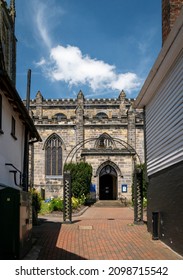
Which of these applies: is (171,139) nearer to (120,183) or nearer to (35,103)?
(120,183)

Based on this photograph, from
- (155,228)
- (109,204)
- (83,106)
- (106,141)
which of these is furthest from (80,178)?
(155,228)

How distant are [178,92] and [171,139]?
1570 mm

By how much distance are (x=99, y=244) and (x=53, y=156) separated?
29.6 m

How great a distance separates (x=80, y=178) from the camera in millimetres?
34500

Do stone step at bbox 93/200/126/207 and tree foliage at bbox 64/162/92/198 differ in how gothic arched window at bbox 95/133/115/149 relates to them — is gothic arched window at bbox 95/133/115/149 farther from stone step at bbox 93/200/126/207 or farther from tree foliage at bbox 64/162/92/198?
stone step at bbox 93/200/126/207

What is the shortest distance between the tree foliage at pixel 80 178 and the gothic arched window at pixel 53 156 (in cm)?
571

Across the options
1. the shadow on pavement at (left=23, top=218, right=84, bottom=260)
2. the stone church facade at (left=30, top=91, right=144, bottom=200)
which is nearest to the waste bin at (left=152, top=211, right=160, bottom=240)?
the shadow on pavement at (left=23, top=218, right=84, bottom=260)

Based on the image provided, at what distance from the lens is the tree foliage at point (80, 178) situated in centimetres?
3431

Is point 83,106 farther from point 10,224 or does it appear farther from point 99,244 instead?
point 10,224

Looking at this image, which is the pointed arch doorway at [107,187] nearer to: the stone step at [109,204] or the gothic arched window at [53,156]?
the stone step at [109,204]

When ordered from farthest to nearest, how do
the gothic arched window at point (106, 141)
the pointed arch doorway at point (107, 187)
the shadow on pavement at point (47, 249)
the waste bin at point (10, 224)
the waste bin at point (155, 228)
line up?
1. the pointed arch doorway at point (107, 187)
2. the gothic arched window at point (106, 141)
3. the waste bin at point (155, 228)
4. the shadow on pavement at point (47, 249)
5. the waste bin at point (10, 224)

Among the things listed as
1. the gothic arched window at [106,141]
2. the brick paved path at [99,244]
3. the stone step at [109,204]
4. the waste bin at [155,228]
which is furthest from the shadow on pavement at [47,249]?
the gothic arched window at [106,141]

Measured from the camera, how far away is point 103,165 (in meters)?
38.2
